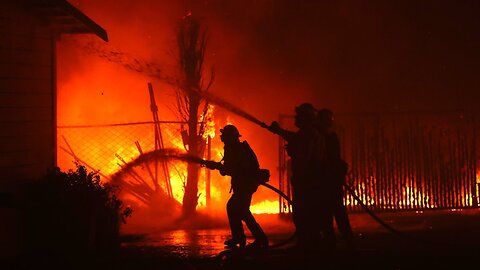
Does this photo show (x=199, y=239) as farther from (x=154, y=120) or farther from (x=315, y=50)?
(x=315, y=50)

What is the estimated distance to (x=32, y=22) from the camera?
35.6ft

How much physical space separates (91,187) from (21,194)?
1.04 metres

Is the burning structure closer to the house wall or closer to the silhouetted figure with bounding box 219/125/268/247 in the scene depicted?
the house wall

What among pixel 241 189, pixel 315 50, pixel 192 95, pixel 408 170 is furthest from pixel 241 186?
pixel 315 50

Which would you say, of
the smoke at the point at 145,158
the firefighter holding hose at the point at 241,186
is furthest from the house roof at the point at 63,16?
the smoke at the point at 145,158

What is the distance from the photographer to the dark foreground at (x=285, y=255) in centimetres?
938

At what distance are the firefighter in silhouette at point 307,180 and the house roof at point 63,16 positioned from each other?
3.35m

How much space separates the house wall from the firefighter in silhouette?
12.1 feet

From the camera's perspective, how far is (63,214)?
10008mm

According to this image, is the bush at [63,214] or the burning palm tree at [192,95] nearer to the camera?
the bush at [63,214]

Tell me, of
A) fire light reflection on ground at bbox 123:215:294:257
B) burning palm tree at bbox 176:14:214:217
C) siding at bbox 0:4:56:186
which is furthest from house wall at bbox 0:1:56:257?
burning palm tree at bbox 176:14:214:217

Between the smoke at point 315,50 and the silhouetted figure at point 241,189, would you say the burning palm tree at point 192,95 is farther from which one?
the smoke at point 315,50

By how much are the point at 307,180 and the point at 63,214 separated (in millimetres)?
3485

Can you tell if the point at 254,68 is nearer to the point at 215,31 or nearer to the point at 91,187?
the point at 215,31
